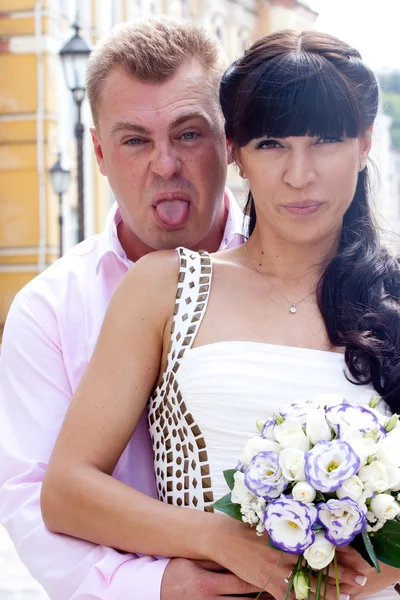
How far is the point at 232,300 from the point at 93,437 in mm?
573

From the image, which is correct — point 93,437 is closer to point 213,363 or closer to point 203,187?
point 213,363

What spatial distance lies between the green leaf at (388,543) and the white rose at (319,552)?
0.12 metres

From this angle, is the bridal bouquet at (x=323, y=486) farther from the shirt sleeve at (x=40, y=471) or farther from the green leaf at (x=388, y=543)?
the shirt sleeve at (x=40, y=471)

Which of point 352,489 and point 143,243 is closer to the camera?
point 352,489

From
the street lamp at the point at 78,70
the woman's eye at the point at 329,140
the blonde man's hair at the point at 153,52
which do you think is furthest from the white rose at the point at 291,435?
the street lamp at the point at 78,70

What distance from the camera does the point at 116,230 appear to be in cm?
397

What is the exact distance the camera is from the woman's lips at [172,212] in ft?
12.2

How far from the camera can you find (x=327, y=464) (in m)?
2.47

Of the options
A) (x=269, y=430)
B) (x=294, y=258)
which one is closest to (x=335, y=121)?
(x=294, y=258)

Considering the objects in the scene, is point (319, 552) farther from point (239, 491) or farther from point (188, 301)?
point (188, 301)

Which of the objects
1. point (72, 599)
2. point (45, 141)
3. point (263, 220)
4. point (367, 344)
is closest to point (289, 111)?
point (263, 220)

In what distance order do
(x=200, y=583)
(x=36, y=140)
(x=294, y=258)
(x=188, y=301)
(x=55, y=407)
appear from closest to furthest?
1. (x=200, y=583)
2. (x=188, y=301)
3. (x=294, y=258)
4. (x=55, y=407)
5. (x=36, y=140)

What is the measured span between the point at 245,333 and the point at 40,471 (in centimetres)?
79

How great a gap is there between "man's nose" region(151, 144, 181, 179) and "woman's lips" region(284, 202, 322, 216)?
61 centimetres
